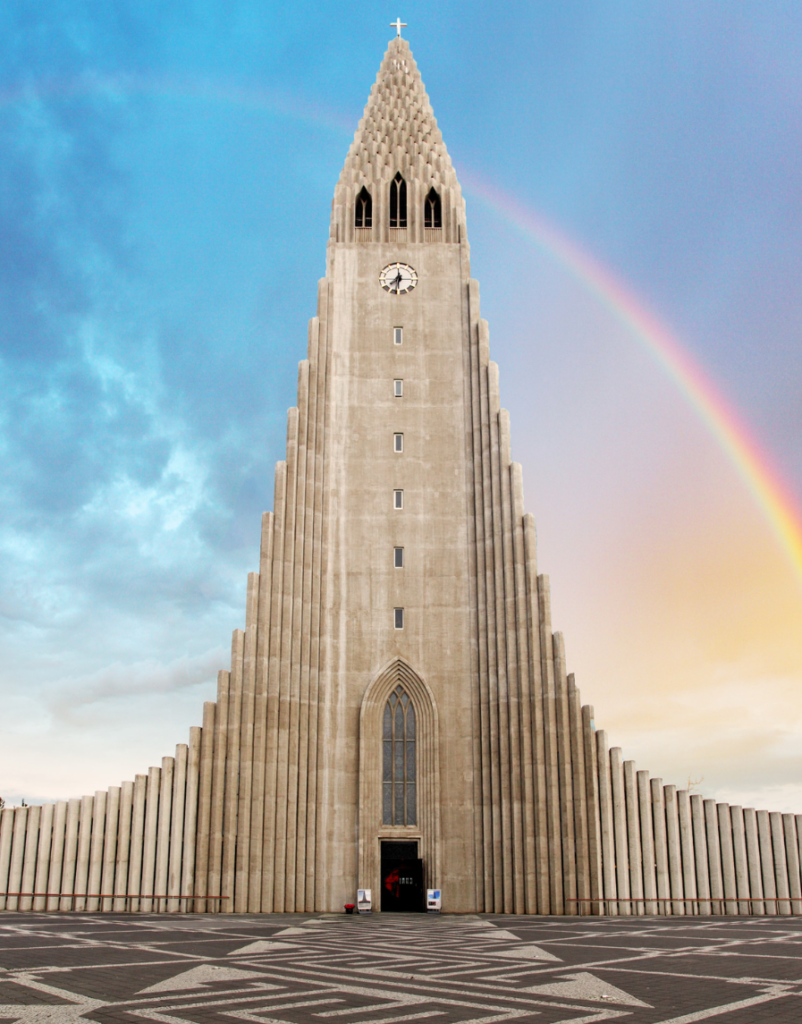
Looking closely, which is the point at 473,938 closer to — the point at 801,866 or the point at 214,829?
the point at 214,829

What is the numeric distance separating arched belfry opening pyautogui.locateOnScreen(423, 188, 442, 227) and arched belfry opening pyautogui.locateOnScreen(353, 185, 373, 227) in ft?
10.4

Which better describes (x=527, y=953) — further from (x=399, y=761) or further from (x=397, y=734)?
(x=397, y=734)

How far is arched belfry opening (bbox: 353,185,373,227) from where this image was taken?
165ft

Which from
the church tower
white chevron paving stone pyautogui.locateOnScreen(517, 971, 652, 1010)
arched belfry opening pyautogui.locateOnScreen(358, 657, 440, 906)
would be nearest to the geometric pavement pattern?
white chevron paving stone pyautogui.locateOnScreen(517, 971, 652, 1010)

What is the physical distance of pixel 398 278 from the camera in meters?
48.2

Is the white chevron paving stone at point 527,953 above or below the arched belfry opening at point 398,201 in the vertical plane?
below

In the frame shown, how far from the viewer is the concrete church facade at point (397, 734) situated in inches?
1444

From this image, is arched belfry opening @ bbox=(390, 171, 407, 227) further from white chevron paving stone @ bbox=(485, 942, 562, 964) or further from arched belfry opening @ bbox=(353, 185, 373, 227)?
white chevron paving stone @ bbox=(485, 942, 562, 964)

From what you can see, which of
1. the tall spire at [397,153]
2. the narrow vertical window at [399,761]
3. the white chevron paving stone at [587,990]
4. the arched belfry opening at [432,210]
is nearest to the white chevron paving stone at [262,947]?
the white chevron paving stone at [587,990]

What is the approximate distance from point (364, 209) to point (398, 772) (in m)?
31.4

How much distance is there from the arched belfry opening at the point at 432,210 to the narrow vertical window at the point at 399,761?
26.5m

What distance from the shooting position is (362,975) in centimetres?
1459

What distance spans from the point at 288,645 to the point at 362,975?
26.0 metres

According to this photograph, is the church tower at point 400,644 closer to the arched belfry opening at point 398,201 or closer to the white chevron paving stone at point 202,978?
the arched belfry opening at point 398,201
